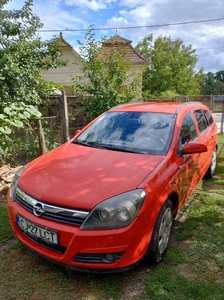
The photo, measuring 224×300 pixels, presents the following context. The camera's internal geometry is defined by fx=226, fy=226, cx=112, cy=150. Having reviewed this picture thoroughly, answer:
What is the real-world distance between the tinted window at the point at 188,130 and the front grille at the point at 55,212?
1.67 m

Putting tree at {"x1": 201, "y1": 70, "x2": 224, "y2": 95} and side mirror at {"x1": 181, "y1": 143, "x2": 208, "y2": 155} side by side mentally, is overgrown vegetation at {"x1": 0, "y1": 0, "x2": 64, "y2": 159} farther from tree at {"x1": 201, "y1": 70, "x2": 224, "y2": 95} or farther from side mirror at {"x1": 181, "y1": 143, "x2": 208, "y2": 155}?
tree at {"x1": 201, "y1": 70, "x2": 224, "y2": 95}

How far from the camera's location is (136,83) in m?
6.89

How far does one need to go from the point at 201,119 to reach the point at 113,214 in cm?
290

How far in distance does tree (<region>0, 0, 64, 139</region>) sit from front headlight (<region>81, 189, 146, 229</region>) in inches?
104

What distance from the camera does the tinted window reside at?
297cm

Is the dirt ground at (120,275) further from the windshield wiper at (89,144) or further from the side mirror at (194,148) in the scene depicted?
the windshield wiper at (89,144)

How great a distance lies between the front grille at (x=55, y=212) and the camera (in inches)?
73.0

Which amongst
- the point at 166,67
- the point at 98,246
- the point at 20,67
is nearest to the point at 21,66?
the point at 20,67

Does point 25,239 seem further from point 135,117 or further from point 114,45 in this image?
point 114,45

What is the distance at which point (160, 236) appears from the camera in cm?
227

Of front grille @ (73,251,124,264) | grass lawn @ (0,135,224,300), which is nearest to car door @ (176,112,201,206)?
grass lawn @ (0,135,224,300)

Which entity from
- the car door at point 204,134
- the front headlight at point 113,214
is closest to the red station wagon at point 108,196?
the front headlight at point 113,214

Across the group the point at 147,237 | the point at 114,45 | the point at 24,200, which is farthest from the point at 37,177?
the point at 114,45

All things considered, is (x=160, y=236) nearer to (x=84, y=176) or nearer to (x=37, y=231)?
(x=84, y=176)
